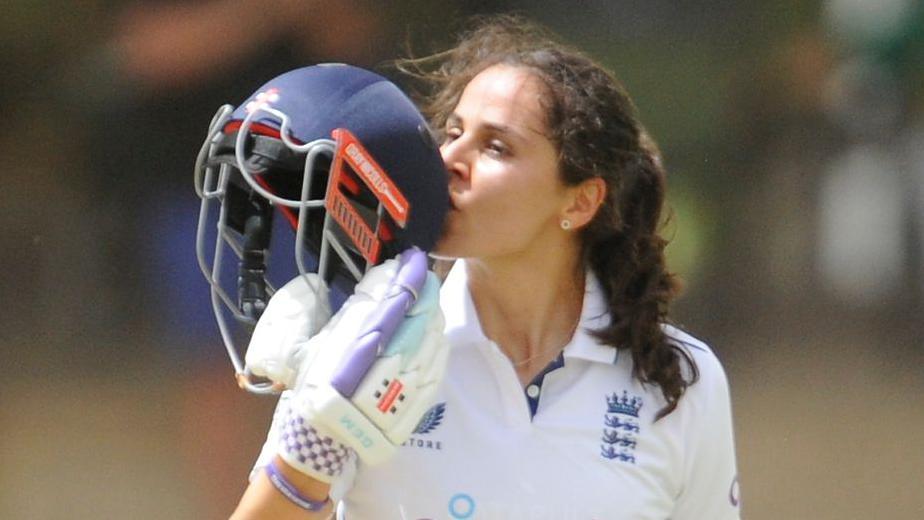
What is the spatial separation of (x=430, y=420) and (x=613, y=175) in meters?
0.41

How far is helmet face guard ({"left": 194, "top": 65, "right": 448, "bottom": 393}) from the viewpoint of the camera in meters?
1.93

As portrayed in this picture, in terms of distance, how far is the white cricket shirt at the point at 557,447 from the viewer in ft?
6.85

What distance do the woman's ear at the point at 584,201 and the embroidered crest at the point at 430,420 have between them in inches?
12.2

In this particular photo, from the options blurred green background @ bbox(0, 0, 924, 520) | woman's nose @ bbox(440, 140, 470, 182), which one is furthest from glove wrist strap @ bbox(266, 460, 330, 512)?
blurred green background @ bbox(0, 0, 924, 520)

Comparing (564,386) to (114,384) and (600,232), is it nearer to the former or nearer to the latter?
(600,232)

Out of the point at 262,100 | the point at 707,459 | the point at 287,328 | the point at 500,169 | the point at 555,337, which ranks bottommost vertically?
the point at 707,459

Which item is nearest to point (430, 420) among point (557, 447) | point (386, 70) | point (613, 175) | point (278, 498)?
point (557, 447)

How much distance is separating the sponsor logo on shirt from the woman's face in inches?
8.1

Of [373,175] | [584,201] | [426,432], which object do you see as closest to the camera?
[373,175]

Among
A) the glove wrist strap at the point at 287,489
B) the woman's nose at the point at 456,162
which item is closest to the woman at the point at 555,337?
the woman's nose at the point at 456,162

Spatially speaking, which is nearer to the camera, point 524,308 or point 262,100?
point 262,100

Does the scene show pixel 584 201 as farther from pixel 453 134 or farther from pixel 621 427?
pixel 621 427

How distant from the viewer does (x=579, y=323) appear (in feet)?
7.31

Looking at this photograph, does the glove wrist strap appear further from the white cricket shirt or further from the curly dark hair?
the curly dark hair
